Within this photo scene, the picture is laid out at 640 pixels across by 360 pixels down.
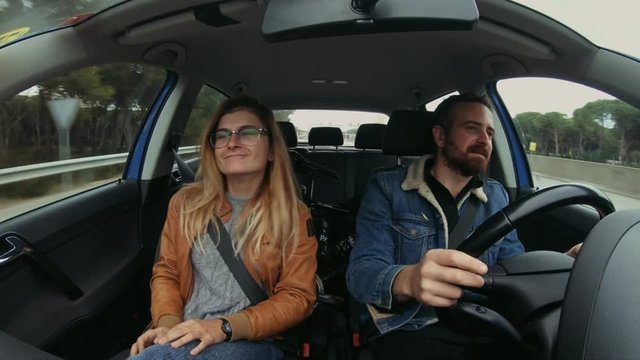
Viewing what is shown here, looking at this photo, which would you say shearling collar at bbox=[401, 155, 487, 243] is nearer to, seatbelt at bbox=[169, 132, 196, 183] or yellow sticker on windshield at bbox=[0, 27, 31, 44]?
yellow sticker on windshield at bbox=[0, 27, 31, 44]

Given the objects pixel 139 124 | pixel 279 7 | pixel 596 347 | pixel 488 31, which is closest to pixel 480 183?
pixel 488 31

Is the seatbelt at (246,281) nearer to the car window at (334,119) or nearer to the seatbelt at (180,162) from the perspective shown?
the seatbelt at (180,162)

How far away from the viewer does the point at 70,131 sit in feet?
8.07

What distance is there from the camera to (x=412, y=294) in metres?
1.42

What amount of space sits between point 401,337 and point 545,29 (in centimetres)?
127

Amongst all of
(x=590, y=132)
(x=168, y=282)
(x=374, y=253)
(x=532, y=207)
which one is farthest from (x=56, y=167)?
(x=590, y=132)

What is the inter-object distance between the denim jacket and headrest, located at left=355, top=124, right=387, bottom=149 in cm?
239

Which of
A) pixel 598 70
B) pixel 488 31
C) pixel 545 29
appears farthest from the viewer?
pixel 488 31

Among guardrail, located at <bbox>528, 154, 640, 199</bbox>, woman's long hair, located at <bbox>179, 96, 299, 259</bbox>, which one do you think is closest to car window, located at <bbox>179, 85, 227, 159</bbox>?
woman's long hair, located at <bbox>179, 96, 299, 259</bbox>

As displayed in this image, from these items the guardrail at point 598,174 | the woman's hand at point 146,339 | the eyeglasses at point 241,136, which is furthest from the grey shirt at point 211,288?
the guardrail at point 598,174

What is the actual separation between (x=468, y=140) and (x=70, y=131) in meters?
1.96

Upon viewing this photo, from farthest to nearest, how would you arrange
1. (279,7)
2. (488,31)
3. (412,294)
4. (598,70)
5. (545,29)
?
(488,31) → (545,29) → (598,70) → (412,294) → (279,7)

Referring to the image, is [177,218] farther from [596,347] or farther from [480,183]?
[596,347]

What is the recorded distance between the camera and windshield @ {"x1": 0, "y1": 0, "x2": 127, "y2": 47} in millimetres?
1505
